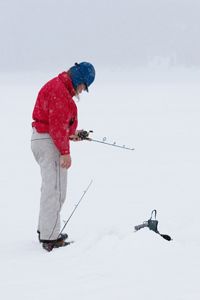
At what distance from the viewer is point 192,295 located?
12.1 ft

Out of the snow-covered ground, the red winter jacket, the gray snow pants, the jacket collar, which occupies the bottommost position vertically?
the snow-covered ground

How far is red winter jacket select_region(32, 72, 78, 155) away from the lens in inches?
210

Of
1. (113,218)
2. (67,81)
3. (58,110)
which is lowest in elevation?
(113,218)

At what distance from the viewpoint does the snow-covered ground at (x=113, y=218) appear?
402cm

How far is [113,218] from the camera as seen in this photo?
7.72 m

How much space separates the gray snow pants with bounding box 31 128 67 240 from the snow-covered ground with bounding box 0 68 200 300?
11.0 inches

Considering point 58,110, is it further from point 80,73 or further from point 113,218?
point 113,218

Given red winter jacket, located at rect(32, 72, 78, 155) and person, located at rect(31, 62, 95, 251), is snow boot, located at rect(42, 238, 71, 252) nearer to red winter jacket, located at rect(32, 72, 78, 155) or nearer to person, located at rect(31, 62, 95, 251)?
person, located at rect(31, 62, 95, 251)

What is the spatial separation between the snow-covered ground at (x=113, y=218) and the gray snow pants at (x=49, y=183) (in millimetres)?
279

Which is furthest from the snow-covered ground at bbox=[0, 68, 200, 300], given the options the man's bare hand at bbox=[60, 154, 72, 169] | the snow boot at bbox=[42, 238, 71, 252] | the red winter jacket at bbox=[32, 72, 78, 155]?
the red winter jacket at bbox=[32, 72, 78, 155]

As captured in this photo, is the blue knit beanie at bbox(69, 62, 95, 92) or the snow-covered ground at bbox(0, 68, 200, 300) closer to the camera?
the snow-covered ground at bbox(0, 68, 200, 300)

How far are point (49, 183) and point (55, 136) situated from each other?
50cm

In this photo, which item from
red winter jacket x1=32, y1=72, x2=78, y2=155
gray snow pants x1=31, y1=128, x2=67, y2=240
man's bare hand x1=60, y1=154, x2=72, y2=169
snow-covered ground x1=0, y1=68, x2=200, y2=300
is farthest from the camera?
gray snow pants x1=31, y1=128, x2=67, y2=240

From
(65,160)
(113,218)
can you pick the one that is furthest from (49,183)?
(113,218)
